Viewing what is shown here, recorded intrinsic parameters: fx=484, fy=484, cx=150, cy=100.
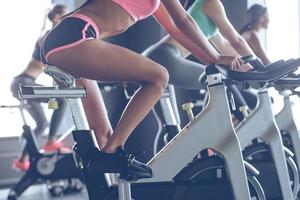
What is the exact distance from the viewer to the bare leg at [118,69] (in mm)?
1485

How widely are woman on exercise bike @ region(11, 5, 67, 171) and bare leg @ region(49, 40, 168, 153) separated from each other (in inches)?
62.6

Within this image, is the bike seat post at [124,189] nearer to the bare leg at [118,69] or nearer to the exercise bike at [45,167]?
the bare leg at [118,69]

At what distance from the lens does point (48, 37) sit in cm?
153

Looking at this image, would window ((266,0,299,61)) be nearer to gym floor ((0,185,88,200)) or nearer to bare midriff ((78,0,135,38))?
gym floor ((0,185,88,200))

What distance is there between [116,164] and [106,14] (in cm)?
48

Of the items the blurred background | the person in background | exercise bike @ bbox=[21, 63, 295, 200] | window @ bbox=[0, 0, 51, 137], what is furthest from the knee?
window @ bbox=[0, 0, 51, 137]

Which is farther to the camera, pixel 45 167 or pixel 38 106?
pixel 38 106

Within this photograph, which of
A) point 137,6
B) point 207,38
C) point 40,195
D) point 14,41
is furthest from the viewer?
point 14,41

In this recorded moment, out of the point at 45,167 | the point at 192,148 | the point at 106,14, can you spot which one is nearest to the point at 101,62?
the point at 106,14

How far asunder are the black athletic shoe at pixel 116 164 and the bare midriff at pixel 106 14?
0.39m

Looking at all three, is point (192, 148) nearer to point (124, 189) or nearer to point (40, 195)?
point (124, 189)

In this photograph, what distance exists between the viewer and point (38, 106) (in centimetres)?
353

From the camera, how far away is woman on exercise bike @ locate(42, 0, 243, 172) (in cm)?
149

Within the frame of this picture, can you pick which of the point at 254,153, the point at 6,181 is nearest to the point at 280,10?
the point at 254,153
